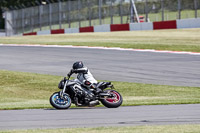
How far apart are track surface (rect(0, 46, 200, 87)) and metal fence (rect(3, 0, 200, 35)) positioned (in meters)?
13.1

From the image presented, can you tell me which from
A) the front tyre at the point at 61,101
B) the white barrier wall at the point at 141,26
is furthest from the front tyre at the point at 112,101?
the white barrier wall at the point at 141,26

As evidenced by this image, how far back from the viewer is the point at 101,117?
10930 millimetres

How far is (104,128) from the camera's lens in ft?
30.6

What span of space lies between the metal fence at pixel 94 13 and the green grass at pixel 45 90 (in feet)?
70.4

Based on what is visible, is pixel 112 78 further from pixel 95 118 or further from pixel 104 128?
pixel 104 128

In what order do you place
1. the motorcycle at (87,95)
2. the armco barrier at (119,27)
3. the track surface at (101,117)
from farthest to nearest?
the armco barrier at (119,27) < the motorcycle at (87,95) < the track surface at (101,117)

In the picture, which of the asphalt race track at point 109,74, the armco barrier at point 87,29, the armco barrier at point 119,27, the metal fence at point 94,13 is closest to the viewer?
the asphalt race track at point 109,74

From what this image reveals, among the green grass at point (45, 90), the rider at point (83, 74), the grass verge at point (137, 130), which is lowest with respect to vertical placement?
the green grass at point (45, 90)

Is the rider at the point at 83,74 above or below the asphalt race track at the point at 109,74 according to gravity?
above

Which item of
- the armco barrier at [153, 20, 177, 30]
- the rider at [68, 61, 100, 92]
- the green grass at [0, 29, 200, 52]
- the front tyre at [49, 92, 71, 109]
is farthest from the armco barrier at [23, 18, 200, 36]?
the front tyre at [49, 92, 71, 109]

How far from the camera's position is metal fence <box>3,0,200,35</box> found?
4041 cm

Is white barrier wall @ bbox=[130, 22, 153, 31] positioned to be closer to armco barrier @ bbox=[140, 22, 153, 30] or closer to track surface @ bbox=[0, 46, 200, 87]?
armco barrier @ bbox=[140, 22, 153, 30]

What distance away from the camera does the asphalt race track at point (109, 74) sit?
33.9 ft

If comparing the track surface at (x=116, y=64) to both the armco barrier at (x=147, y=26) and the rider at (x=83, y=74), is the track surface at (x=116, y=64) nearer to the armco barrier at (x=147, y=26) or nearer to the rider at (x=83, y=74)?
the rider at (x=83, y=74)
